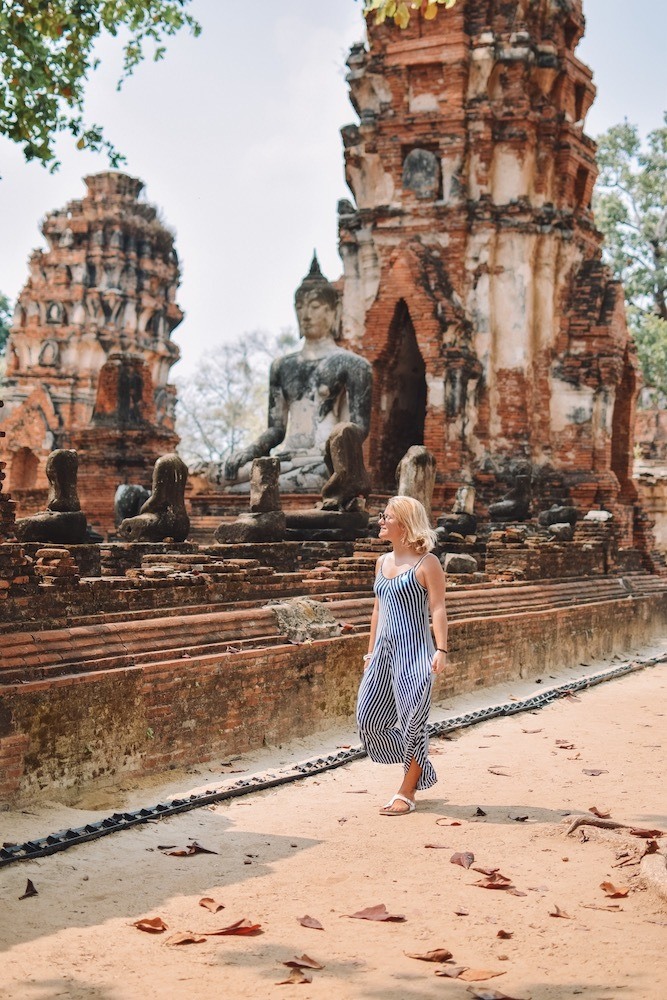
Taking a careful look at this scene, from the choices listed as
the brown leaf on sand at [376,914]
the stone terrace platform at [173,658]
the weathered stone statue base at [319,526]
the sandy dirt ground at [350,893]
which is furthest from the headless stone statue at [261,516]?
the brown leaf on sand at [376,914]

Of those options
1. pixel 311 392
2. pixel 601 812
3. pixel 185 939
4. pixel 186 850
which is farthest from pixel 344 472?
pixel 185 939

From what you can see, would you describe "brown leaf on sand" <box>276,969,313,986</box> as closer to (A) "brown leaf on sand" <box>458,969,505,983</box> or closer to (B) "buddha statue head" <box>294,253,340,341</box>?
(A) "brown leaf on sand" <box>458,969,505,983</box>

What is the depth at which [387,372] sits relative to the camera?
18688 mm

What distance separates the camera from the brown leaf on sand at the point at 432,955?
141 inches

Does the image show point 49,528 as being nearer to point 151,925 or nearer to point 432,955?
point 151,925

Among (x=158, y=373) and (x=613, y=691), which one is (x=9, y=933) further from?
(x=158, y=373)

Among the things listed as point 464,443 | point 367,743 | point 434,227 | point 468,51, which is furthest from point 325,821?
point 468,51

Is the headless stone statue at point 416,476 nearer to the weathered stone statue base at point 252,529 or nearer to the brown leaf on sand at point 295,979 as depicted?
the weathered stone statue base at point 252,529

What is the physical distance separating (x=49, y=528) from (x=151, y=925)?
4.99 meters

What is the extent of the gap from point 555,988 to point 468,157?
16.2 meters

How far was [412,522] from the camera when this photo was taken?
562 cm

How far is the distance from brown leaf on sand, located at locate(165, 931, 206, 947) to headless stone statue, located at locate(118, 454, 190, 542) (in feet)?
20.0

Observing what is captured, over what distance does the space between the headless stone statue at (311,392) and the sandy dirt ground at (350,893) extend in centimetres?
815

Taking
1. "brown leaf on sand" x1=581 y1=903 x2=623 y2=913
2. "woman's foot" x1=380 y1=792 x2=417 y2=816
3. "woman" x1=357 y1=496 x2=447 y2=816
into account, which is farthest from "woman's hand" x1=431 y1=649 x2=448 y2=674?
"brown leaf on sand" x1=581 y1=903 x2=623 y2=913
